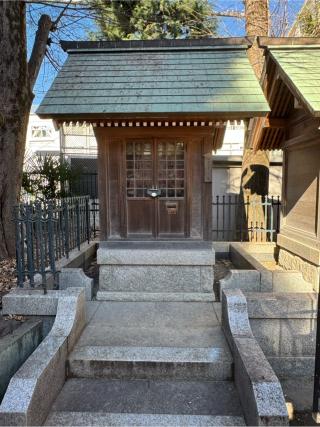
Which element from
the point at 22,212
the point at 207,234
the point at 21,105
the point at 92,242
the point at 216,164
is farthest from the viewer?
the point at 216,164

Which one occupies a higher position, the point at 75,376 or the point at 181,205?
the point at 181,205

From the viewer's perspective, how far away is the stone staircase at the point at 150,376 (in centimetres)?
327

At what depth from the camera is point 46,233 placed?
5.28 m

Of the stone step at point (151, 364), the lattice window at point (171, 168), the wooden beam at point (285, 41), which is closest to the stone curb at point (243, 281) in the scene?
the stone step at point (151, 364)

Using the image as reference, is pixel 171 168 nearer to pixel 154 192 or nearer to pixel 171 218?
pixel 154 192

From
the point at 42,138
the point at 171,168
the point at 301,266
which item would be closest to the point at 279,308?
the point at 301,266

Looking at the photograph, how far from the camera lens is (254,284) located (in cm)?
547

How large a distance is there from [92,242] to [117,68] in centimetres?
430

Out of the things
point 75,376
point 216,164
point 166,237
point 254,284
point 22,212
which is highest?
point 216,164

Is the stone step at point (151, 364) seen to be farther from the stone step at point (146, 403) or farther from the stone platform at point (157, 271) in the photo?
the stone platform at point (157, 271)

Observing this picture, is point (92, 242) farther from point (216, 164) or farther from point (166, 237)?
point (216, 164)

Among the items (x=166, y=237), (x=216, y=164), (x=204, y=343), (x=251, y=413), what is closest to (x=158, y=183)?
(x=166, y=237)

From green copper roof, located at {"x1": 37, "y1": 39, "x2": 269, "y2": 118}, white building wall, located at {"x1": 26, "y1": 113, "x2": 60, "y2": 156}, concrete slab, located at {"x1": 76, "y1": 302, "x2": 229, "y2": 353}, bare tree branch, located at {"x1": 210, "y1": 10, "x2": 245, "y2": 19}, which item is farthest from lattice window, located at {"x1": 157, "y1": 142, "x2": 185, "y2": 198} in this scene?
white building wall, located at {"x1": 26, "y1": 113, "x2": 60, "y2": 156}

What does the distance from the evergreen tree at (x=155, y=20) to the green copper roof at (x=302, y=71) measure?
29.6 ft
